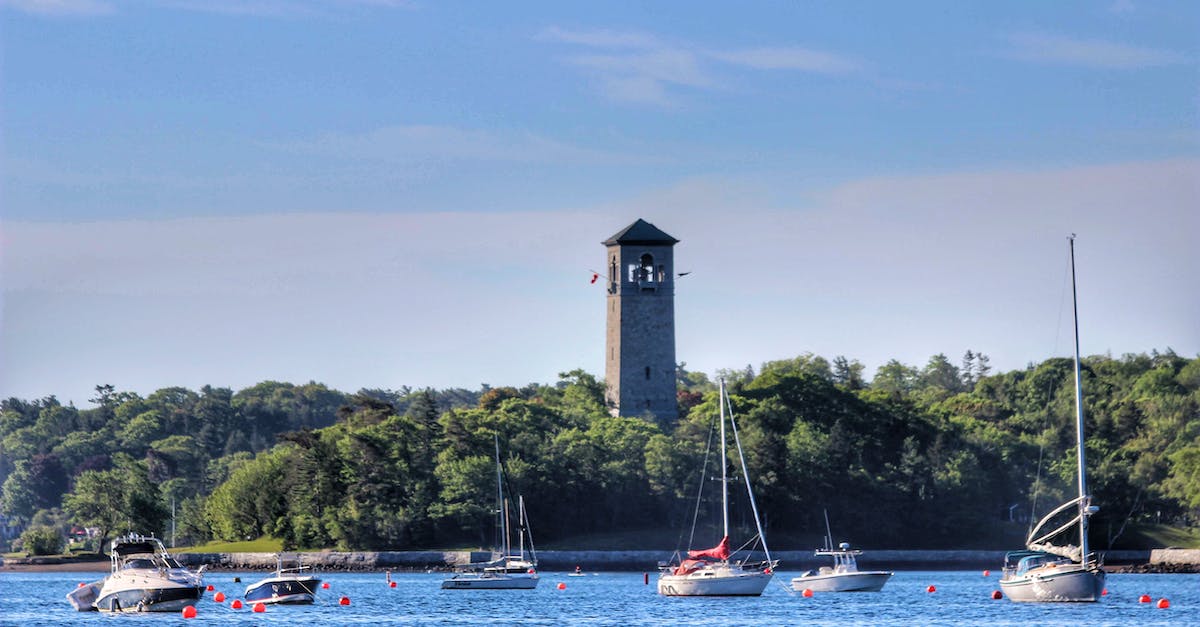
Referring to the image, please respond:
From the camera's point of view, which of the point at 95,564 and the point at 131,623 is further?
the point at 95,564

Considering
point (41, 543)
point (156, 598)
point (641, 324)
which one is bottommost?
point (156, 598)

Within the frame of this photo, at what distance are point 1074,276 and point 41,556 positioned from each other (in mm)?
83102

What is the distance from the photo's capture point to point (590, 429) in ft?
495

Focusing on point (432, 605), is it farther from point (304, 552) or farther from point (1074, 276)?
point (304, 552)

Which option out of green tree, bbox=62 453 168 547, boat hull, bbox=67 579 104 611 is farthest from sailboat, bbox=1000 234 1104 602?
green tree, bbox=62 453 168 547

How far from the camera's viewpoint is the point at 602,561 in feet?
442

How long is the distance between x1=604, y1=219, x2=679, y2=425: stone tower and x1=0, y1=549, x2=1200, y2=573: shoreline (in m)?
19.1

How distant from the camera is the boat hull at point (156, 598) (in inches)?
3196

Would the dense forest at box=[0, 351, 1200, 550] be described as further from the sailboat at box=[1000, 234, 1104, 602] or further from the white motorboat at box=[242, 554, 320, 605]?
the sailboat at box=[1000, 234, 1104, 602]

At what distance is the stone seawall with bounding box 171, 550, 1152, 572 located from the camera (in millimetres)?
132375

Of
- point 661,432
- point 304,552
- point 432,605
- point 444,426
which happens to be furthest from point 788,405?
point 432,605

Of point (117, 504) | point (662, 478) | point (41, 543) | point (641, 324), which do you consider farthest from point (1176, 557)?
point (41, 543)

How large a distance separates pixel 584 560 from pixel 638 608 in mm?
45675

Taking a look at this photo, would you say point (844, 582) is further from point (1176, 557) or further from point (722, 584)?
point (1176, 557)
